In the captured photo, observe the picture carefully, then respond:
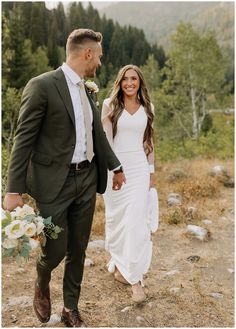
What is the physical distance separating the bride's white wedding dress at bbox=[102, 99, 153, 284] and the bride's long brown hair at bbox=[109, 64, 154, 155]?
0.06 meters

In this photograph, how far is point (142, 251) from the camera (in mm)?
4805

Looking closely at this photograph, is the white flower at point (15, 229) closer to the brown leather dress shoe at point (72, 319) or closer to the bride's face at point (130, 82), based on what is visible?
the brown leather dress shoe at point (72, 319)

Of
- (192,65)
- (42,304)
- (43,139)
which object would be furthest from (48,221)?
(192,65)

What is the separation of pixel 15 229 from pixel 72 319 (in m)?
1.56

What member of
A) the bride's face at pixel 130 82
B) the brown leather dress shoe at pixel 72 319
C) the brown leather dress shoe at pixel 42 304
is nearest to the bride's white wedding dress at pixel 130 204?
the bride's face at pixel 130 82

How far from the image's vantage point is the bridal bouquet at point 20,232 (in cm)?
285

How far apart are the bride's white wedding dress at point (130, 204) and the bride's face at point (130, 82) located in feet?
0.73

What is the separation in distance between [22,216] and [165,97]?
27532 mm

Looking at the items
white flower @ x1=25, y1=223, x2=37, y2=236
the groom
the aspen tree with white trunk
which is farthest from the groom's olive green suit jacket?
the aspen tree with white trunk

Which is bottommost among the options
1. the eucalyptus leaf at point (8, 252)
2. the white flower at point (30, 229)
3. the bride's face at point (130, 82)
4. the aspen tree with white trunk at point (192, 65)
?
the eucalyptus leaf at point (8, 252)

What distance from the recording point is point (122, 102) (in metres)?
5.09

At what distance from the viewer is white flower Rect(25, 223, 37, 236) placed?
2.93 meters

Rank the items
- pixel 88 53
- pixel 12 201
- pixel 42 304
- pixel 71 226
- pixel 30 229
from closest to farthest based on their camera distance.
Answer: pixel 30 229 < pixel 12 201 < pixel 88 53 < pixel 71 226 < pixel 42 304

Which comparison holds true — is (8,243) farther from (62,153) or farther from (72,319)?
(72,319)
